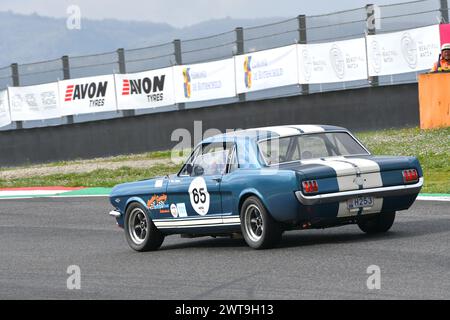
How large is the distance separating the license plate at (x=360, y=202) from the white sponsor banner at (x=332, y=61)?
15563 mm

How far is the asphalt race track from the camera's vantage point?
920cm

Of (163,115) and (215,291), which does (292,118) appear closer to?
(163,115)

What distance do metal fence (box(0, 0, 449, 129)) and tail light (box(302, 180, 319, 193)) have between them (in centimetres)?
1552

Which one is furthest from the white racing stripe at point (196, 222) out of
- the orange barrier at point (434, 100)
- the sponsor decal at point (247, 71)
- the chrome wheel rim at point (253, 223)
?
the sponsor decal at point (247, 71)

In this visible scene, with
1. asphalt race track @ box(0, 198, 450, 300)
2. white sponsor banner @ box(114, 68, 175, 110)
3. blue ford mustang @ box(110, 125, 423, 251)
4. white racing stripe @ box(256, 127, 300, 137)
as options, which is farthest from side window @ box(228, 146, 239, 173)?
white sponsor banner @ box(114, 68, 175, 110)

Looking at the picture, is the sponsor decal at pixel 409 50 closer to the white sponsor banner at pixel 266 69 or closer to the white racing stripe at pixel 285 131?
the white sponsor banner at pixel 266 69

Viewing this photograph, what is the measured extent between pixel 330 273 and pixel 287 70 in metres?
18.7

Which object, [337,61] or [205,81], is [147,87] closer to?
[205,81]

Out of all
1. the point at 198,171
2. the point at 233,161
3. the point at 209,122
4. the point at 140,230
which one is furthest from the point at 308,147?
the point at 209,122

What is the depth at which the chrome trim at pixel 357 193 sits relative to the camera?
1102 cm

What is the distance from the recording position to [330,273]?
981 centimetres

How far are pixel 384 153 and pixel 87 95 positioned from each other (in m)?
12.6

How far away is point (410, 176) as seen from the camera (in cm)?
1164

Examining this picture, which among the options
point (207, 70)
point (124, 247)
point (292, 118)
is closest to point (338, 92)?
point (292, 118)
